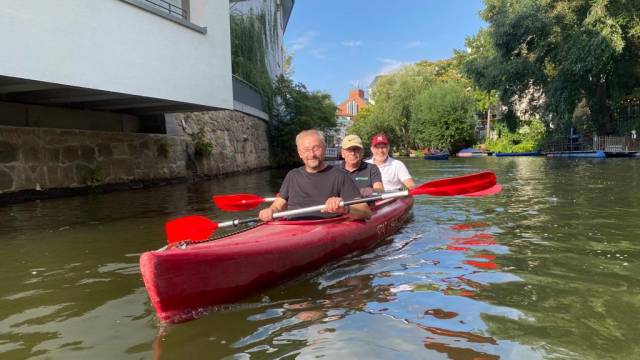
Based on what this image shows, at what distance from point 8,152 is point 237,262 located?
26.1 ft

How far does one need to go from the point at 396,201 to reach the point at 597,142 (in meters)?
24.9

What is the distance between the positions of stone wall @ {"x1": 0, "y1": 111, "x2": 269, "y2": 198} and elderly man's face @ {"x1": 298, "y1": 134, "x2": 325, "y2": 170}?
7407 mm

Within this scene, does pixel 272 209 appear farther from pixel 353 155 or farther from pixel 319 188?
pixel 353 155

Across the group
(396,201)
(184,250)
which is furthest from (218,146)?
(184,250)

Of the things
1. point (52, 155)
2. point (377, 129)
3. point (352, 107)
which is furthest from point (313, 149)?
point (352, 107)

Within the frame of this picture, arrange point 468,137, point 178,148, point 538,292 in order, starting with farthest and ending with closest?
point 468,137
point 178,148
point 538,292

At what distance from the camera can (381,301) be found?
3.53 meters

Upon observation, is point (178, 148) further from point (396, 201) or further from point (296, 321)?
point (296, 321)

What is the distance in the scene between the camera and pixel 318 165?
177 inches

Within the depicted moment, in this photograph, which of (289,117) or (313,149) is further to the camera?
(289,117)

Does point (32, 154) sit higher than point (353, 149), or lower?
higher

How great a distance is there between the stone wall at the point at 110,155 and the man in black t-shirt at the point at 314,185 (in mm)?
7132

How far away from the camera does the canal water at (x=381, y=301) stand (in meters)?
2.76

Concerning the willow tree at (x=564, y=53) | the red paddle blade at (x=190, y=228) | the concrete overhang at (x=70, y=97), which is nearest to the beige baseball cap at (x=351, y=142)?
the red paddle blade at (x=190, y=228)
